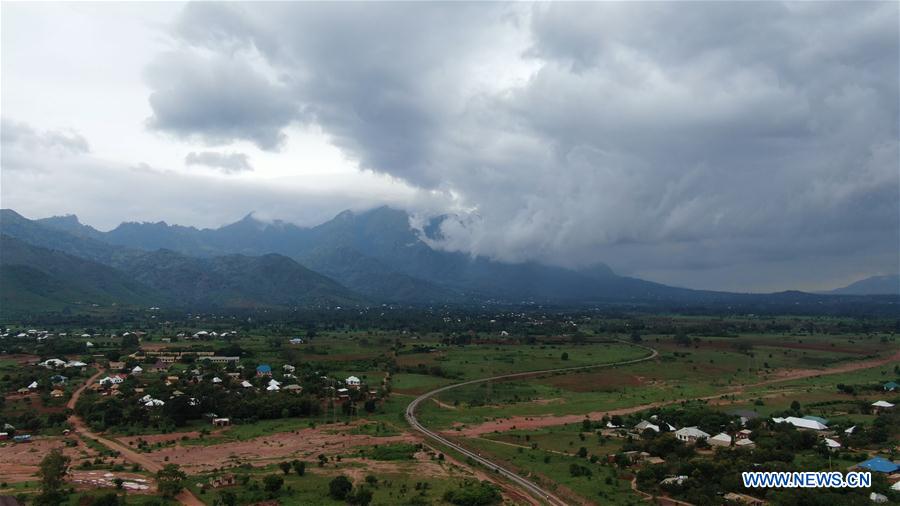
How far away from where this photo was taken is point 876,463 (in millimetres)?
42969

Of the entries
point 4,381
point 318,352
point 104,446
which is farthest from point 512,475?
point 318,352

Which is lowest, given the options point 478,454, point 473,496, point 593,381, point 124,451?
point 124,451

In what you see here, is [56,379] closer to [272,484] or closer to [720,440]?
[272,484]

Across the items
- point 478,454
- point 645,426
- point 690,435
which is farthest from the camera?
point 645,426

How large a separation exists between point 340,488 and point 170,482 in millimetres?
11339

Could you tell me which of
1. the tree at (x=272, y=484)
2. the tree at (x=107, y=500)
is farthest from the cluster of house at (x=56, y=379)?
the tree at (x=272, y=484)

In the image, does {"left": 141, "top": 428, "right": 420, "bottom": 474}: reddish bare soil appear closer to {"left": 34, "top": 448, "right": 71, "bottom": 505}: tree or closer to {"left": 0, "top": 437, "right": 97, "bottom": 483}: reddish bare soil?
{"left": 0, "top": 437, "right": 97, "bottom": 483}: reddish bare soil

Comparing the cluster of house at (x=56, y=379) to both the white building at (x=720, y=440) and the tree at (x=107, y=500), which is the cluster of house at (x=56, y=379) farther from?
the white building at (x=720, y=440)

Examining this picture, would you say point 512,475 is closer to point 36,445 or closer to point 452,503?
point 452,503

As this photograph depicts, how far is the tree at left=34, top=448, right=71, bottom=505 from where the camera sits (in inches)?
1435

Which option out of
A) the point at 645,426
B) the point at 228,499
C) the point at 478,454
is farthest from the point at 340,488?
the point at 645,426

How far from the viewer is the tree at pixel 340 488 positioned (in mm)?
39781

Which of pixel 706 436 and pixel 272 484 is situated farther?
pixel 706 436

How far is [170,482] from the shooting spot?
4006 centimetres
